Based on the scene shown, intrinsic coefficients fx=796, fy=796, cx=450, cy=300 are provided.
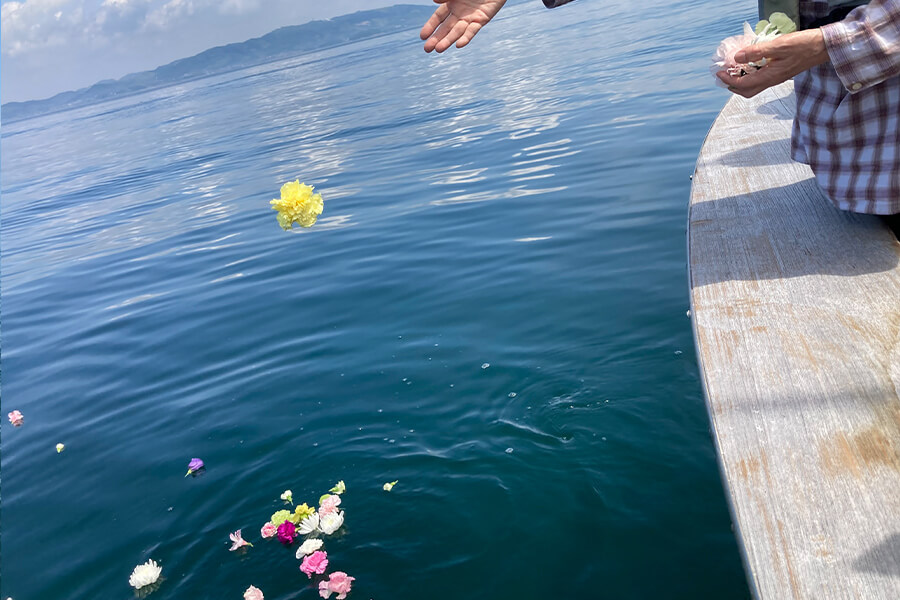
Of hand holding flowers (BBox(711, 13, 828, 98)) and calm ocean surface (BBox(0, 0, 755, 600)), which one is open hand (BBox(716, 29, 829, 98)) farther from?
calm ocean surface (BBox(0, 0, 755, 600))

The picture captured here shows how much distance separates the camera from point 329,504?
11.9 feet

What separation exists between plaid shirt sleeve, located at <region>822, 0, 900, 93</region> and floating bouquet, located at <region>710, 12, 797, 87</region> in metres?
0.17

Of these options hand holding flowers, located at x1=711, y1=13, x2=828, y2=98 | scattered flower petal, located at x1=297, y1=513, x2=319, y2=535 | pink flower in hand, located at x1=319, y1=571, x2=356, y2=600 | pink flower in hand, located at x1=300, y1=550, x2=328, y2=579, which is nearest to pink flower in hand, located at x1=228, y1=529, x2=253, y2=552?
scattered flower petal, located at x1=297, y1=513, x2=319, y2=535

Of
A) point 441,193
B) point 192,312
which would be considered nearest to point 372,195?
point 441,193

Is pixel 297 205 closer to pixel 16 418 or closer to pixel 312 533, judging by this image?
pixel 312 533

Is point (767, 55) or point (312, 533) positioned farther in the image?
point (312, 533)

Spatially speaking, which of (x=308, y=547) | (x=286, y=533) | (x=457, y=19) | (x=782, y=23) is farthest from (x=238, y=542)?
(x=782, y=23)

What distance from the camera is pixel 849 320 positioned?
242 cm

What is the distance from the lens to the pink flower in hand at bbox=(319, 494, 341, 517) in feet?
11.8

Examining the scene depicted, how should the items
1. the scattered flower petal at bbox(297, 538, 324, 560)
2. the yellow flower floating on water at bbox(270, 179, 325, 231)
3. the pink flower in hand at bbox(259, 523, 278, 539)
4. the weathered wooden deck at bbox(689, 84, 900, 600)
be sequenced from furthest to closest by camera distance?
1. the pink flower in hand at bbox(259, 523, 278, 539)
2. the scattered flower petal at bbox(297, 538, 324, 560)
3. the yellow flower floating on water at bbox(270, 179, 325, 231)
4. the weathered wooden deck at bbox(689, 84, 900, 600)

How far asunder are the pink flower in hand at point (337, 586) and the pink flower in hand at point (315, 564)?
0.11 metres

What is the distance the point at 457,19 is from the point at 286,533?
2291 millimetres

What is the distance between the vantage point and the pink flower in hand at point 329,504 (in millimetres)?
3605

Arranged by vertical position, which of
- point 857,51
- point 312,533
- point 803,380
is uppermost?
point 857,51
